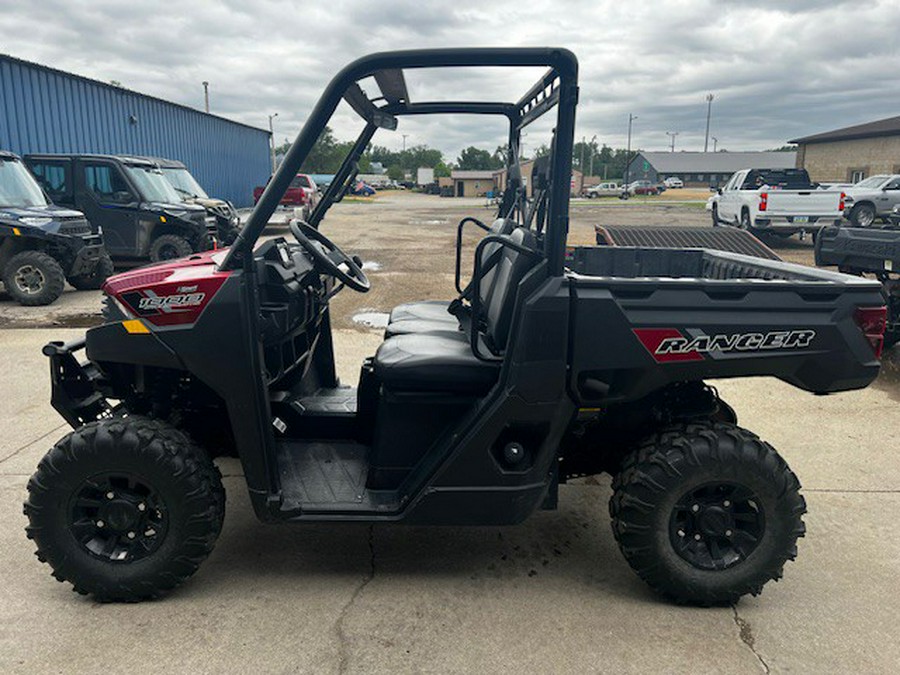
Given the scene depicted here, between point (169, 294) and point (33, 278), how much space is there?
7680 millimetres

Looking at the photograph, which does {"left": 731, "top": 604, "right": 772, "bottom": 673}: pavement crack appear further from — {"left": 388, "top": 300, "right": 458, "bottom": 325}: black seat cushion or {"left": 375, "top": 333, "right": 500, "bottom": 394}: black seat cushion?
{"left": 388, "top": 300, "right": 458, "bottom": 325}: black seat cushion

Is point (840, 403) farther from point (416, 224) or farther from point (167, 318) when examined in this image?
point (416, 224)

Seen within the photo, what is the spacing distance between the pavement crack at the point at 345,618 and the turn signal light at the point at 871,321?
2.23 meters

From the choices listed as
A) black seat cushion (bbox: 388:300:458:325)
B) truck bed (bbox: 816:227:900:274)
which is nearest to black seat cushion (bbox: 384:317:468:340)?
black seat cushion (bbox: 388:300:458:325)

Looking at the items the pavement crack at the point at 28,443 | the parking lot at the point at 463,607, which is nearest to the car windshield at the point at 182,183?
the pavement crack at the point at 28,443

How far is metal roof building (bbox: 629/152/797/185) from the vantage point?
305ft

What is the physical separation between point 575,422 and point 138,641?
184 cm

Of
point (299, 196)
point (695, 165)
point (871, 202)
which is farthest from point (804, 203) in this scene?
point (695, 165)

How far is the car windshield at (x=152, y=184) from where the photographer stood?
11445 millimetres

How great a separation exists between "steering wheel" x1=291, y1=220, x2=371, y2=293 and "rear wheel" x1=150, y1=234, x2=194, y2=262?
8819mm

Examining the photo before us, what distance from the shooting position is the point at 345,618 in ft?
8.83

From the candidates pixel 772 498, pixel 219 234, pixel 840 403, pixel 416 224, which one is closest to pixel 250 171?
pixel 416 224

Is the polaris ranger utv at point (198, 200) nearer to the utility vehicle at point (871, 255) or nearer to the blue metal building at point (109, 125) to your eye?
the blue metal building at point (109, 125)

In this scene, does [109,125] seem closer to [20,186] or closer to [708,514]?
[20,186]
